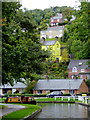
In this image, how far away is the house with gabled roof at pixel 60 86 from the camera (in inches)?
1978

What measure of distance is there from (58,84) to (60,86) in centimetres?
58

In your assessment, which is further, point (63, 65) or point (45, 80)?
point (63, 65)

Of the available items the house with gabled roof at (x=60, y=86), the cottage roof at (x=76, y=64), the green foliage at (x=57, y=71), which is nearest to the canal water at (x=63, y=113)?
the house with gabled roof at (x=60, y=86)

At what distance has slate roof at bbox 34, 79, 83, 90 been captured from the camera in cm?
5106

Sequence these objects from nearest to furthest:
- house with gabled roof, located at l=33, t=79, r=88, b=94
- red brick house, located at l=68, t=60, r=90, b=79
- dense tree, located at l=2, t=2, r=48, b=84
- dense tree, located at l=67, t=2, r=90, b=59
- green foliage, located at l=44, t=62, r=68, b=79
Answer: dense tree, located at l=67, t=2, r=90, b=59, dense tree, located at l=2, t=2, r=48, b=84, house with gabled roof, located at l=33, t=79, r=88, b=94, green foliage, located at l=44, t=62, r=68, b=79, red brick house, located at l=68, t=60, r=90, b=79

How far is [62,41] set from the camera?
81125mm

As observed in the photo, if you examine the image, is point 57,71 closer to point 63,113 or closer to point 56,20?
point 63,113

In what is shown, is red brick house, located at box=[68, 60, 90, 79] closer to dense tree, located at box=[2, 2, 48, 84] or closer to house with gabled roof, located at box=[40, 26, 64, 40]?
house with gabled roof, located at box=[40, 26, 64, 40]

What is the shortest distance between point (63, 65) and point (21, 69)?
171 feet

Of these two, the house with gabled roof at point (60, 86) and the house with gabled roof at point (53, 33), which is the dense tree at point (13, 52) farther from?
the house with gabled roof at point (53, 33)

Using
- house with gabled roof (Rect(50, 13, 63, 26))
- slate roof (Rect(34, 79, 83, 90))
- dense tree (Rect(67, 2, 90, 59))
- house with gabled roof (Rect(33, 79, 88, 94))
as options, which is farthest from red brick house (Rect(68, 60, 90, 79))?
house with gabled roof (Rect(50, 13, 63, 26))

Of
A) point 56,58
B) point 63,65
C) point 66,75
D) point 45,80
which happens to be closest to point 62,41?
point 56,58

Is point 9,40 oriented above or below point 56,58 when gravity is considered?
below

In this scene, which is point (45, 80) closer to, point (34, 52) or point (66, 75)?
point (66, 75)
